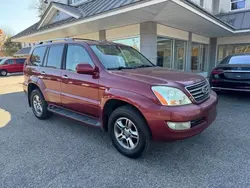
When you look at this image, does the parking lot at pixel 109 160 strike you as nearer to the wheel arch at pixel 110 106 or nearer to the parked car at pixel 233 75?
the wheel arch at pixel 110 106

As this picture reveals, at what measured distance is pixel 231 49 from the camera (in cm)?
1329

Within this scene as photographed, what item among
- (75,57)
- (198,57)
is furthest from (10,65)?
(75,57)

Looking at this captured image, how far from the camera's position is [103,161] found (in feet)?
9.62

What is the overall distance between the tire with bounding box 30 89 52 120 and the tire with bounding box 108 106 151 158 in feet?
7.71

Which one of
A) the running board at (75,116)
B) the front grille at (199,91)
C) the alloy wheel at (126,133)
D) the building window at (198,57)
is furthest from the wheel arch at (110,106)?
the building window at (198,57)

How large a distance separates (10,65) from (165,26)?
16.9 meters

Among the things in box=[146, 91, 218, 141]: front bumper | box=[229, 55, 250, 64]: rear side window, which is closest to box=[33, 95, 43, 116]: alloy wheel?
box=[146, 91, 218, 141]: front bumper

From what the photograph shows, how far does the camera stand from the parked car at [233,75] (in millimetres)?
5898

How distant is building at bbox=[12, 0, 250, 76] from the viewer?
658 cm

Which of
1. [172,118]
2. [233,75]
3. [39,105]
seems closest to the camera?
[172,118]

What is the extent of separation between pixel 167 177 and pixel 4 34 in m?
49.1

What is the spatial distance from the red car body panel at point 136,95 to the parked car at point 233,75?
339 cm

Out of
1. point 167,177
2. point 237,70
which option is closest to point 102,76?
point 167,177

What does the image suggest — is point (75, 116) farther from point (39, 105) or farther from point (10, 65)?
point (10, 65)
